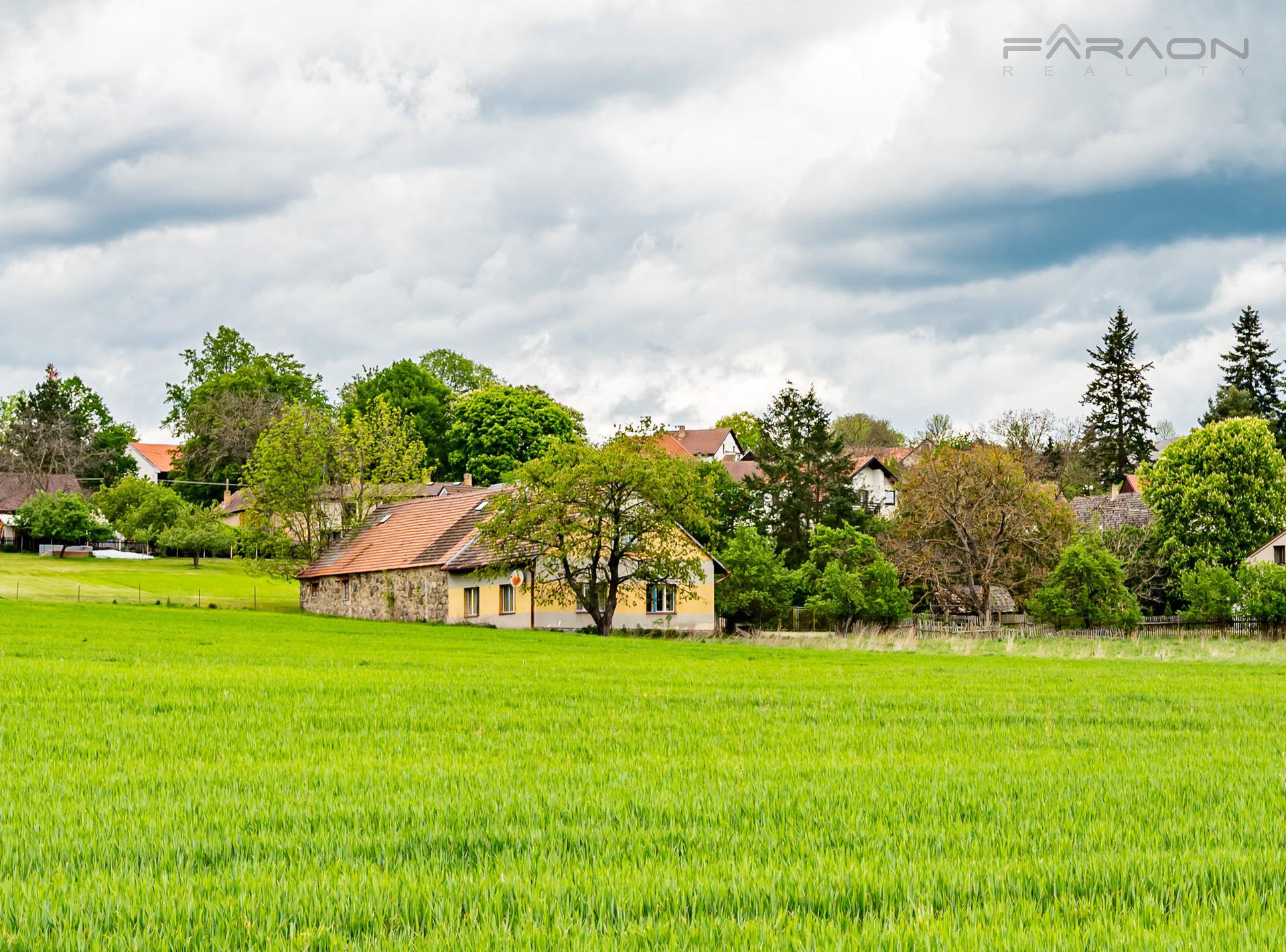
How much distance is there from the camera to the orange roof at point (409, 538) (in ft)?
202

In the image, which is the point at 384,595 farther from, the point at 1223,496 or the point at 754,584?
the point at 1223,496

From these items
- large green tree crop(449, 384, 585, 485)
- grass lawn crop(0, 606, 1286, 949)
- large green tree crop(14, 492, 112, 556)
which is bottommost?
grass lawn crop(0, 606, 1286, 949)

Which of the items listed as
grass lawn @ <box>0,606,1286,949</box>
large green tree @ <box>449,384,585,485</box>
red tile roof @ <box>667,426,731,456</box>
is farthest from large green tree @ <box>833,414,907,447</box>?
grass lawn @ <box>0,606,1286,949</box>

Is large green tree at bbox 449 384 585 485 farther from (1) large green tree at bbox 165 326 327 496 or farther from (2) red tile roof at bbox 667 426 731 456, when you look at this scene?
(2) red tile roof at bbox 667 426 731 456

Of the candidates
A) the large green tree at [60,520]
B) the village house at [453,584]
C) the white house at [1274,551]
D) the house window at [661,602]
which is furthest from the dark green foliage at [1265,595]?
the large green tree at [60,520]

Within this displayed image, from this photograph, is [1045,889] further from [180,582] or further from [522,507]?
[180,582]

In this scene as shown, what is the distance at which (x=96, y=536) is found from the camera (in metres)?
104

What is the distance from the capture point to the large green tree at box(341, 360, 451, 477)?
108562mm

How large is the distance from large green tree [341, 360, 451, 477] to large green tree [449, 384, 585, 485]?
5.00 metres

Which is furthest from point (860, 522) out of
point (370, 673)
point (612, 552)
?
point (370, 673)

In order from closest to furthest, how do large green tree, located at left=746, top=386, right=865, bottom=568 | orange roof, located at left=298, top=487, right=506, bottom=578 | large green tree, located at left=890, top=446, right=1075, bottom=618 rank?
orange roof, located at left=298, top=487, right=506, bottom=578
large green tree, located at left=890, top=446, right=1075, bottom=618
large green tree, located at left=746, top=386, right=865, bottom=568

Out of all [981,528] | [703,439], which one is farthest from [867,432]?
[981,528]

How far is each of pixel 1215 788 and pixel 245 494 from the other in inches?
2683

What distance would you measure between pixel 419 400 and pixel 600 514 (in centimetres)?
5845
